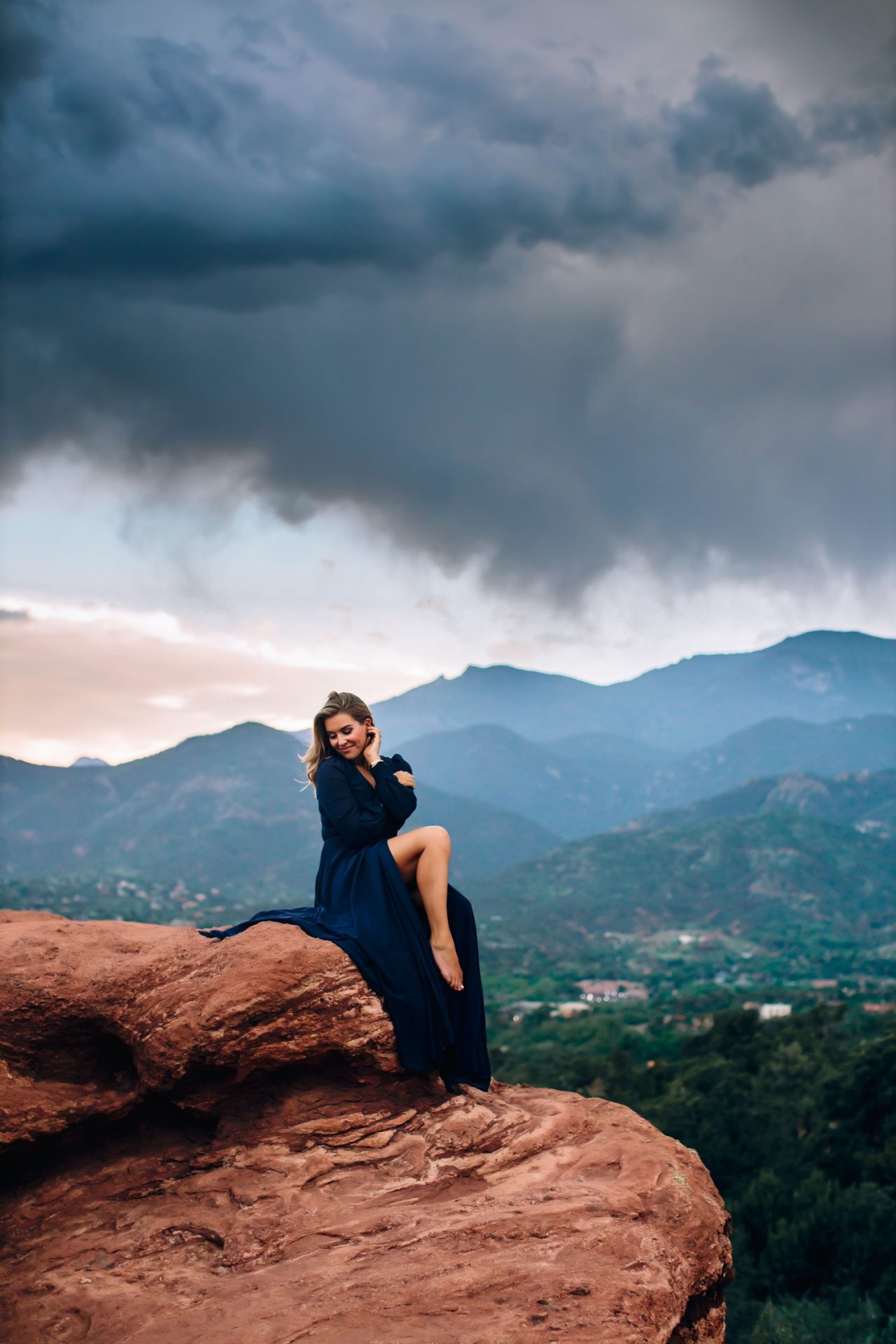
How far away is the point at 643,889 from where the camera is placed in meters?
190

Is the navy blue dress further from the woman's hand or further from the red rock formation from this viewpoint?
the red rock formation

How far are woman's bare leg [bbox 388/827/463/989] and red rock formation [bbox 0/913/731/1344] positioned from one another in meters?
0.68

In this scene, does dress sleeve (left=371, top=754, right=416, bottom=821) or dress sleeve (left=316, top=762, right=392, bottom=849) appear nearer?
dress sleeve (left=316, top=762, right=392, bottom=849)

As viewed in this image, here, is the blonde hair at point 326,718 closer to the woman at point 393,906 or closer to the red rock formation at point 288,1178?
the woman at point 393,906

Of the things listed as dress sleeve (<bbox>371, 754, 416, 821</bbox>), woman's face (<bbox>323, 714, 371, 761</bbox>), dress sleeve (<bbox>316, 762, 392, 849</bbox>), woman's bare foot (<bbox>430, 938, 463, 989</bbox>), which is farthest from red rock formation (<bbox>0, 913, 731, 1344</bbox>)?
woman's face (<bbox>323, 714, 371, 761</bbox>)

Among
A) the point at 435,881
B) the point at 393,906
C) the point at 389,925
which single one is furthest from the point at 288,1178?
the point at 435,881

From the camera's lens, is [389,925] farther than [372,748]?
No

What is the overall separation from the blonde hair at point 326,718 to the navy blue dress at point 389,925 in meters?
0.11

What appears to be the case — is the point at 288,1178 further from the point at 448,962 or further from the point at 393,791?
the point at 393,791

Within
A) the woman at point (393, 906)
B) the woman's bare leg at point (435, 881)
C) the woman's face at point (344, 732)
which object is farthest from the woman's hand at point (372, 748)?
the woman's bare leg at point (435, 881)

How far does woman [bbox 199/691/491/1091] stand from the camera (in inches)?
302

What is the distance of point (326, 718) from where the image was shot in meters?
8.45

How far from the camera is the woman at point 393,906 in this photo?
25.1 feet

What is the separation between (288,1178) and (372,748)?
3508 mm
